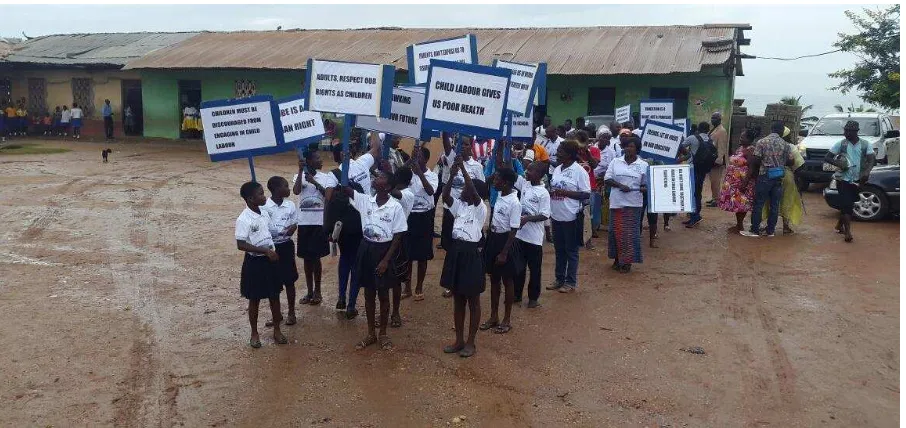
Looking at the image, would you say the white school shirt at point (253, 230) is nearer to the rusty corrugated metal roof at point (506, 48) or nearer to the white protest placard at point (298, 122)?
the white protest placard at point (298, 122)

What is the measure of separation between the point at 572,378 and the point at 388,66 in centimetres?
293

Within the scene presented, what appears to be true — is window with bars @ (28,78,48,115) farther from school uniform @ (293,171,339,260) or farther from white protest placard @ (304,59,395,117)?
white protest placard @ (304,59,395,117)

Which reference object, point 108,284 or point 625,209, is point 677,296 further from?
point 108,284

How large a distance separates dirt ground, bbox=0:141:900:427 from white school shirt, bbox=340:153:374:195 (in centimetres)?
123

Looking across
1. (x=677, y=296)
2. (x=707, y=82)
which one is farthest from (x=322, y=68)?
(x=707, y=82)

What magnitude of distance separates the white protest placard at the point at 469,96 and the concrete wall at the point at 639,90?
1464 centimetres

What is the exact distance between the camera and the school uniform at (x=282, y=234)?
6092 mm

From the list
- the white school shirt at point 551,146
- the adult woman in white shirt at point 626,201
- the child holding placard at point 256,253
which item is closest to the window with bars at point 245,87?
the white school shirt at point 551,146

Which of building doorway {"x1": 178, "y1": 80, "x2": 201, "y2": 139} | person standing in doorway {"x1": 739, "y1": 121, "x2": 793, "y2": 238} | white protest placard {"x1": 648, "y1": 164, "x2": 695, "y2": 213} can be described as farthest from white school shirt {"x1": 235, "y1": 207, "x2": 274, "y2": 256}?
building doorway {"x1": 178, "y1": 80, "x2": 201, "y2": 139}

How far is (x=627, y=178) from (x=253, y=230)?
4185 millimetres

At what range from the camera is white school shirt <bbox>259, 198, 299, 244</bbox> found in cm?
609

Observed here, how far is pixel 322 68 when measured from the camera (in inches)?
256

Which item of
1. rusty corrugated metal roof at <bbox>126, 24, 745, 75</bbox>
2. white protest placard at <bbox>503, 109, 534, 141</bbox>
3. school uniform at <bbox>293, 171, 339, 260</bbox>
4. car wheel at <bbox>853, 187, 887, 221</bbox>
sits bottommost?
car wheel at <bbox>853, 187, 887, 221</bbox>

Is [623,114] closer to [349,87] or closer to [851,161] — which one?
[851,161]
